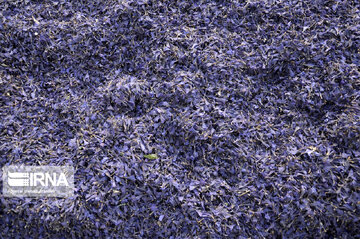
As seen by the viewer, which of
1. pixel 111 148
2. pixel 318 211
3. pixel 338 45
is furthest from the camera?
pixel 338 45

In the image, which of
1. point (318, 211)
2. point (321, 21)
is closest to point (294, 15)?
point (321, 21)

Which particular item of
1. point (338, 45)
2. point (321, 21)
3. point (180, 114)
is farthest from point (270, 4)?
point (180, 114)

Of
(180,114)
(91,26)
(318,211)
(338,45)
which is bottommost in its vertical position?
(318,211)

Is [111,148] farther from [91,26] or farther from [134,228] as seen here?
[91,26]

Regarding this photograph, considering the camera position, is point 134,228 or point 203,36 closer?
point 134,228

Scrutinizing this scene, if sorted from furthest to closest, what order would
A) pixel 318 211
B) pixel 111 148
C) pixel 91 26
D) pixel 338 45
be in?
pixel 91 26, pixel 338 45, pixel 111 148, pixel 318 211

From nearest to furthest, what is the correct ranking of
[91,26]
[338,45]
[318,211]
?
[318,211], [338,45], [91,26]

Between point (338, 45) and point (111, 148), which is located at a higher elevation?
point (338, 45)

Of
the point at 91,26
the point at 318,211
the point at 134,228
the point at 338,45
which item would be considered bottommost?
the point at 134,228

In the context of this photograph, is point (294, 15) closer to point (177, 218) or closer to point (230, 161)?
point (230, 161)
